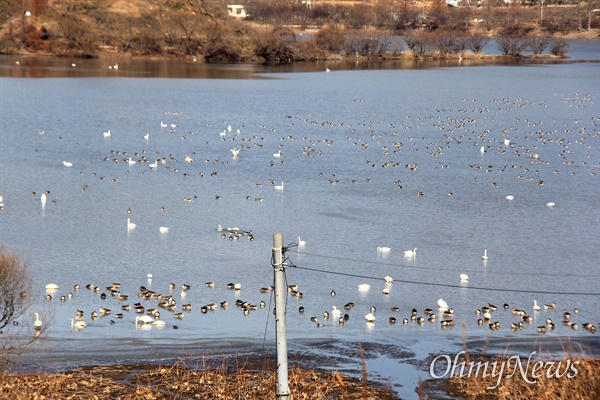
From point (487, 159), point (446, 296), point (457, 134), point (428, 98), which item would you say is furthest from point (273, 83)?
point (446, 296)

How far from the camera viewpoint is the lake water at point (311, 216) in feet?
53.7

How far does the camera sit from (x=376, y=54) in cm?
9069

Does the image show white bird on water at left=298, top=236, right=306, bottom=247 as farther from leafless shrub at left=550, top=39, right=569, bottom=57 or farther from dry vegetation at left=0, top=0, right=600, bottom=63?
leafless shrub at left=550, top=39, right=569, bottom=57

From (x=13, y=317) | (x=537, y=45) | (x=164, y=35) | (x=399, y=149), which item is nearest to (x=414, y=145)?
(x=399, y=149)

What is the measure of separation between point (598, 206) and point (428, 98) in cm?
2884

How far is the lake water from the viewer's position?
16.4 metres

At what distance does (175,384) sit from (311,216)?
11984 mm

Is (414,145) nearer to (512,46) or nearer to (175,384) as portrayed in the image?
(175,384)

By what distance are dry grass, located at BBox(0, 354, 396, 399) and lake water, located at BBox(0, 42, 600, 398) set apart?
3.08ft

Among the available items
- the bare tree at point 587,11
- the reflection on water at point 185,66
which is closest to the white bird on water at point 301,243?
the reflection on water at point 185,66

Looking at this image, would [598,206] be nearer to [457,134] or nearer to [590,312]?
[590,312]

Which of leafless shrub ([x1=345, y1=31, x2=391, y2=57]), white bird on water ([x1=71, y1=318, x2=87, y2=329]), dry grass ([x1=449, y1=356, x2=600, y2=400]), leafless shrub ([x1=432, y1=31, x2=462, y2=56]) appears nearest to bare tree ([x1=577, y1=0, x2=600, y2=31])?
leafless shrub ([x1=432, y1=31, x2=462, y2=56])

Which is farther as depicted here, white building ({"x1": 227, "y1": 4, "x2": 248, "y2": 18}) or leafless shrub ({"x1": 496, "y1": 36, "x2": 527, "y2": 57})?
white building ({"x1": 227, "y1": 4, "x2": 248, "y2": 18})

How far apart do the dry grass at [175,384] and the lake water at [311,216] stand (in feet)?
3.08
